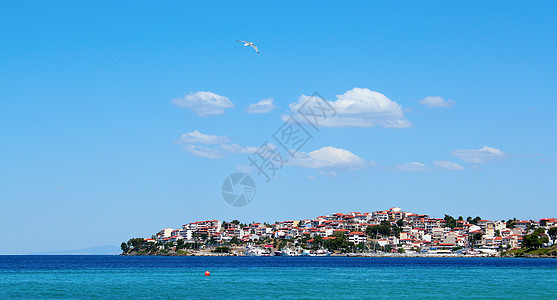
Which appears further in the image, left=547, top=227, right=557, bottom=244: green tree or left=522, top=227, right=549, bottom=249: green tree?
left=547, top=227, right=557, bottom=244: green tree

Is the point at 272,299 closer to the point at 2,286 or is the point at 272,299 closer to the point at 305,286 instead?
the point at 305,286

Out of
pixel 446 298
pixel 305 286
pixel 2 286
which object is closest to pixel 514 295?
pixel 446 298

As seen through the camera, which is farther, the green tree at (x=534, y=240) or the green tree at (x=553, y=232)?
the green tree at (x=553, y=232)

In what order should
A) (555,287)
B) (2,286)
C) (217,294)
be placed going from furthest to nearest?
1. (2,286)
2. (555,287)
3. (217,294)

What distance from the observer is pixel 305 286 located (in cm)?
6044

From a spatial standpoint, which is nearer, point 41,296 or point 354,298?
point 354,298

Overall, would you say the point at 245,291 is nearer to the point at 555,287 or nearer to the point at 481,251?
the point at 555,287

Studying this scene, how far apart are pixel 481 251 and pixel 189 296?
166 meters

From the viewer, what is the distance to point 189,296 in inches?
1949

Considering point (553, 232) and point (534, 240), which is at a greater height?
point (553, 232)

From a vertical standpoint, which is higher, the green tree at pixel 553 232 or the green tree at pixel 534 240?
the green tree at pixel 553 232

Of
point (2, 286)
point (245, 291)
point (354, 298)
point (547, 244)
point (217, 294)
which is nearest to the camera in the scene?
point (354, 298)

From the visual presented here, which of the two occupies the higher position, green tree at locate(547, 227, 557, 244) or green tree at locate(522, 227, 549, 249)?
green tree at locate(547, 227, 557, 244)

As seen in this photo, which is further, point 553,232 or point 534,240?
point 553,232
